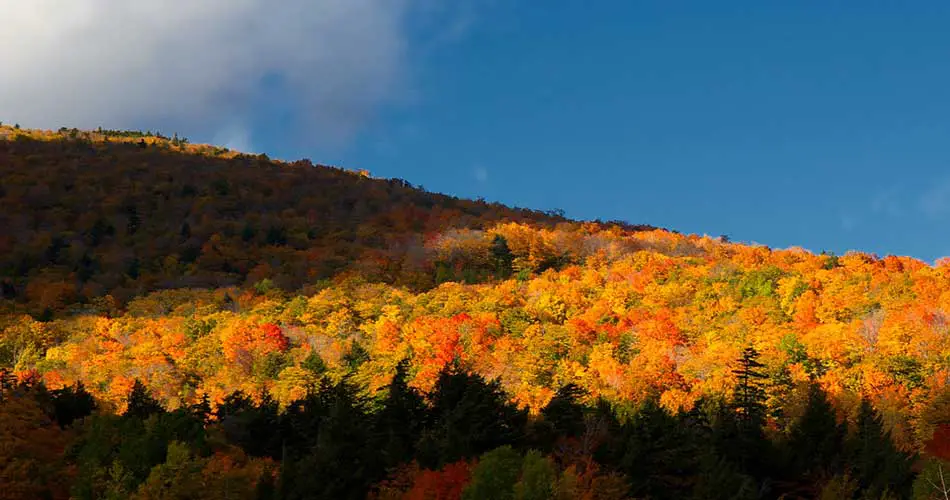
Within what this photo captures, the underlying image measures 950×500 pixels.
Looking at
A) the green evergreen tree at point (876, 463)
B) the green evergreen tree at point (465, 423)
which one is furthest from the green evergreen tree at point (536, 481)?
the green evergreen tree at point (876, 463)

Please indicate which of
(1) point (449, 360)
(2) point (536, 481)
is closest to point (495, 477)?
(2) point (536, 481)

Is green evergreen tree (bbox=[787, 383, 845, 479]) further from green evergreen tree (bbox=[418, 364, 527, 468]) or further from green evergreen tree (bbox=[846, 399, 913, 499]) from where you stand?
green evergreen tree (bbox=[418, 364, 527, 468])

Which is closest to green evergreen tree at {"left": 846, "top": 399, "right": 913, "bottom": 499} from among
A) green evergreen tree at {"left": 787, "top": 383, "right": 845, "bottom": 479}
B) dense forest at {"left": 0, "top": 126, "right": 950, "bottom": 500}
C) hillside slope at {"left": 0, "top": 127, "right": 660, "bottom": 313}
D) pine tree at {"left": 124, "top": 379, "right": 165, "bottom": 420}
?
dense forest at {"left": 0, "top": 126, "right": 950, "bottom": 500}

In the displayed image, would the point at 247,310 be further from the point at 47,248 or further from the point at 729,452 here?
the point at 729,452

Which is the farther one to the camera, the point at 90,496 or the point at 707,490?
the point at 90,496

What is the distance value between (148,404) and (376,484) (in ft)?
98.9

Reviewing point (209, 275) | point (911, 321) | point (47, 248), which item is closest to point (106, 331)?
point (209, 275)

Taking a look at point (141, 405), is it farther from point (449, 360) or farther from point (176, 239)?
point (176, 239)

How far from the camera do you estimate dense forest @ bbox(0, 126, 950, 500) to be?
57.8 metres

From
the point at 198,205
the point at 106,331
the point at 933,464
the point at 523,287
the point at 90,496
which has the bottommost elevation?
the point at 90,496

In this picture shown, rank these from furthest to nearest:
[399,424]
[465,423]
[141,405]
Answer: [141,405]
[399,424]
[465,423]

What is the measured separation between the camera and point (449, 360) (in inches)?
3841

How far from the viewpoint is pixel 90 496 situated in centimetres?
5531

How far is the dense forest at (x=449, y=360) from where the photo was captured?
190 feet
